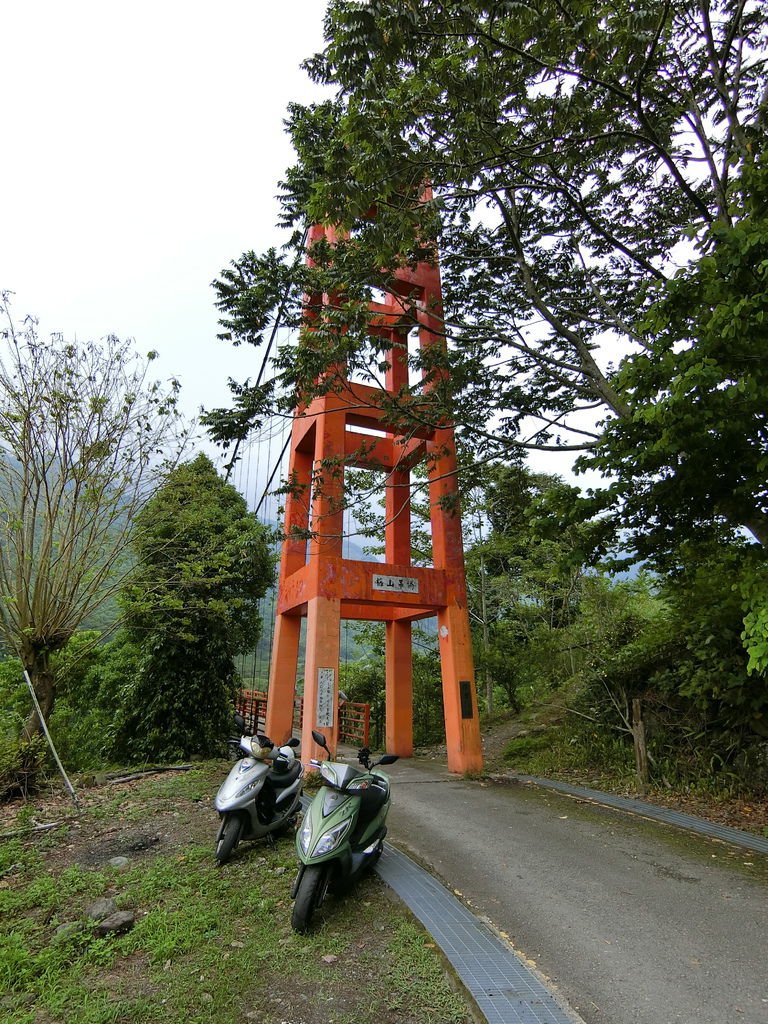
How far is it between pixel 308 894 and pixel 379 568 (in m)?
6.55

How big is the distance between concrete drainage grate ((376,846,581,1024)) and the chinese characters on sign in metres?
5.61

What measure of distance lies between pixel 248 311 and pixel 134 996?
6.79 m

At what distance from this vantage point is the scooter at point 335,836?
11.0 feet

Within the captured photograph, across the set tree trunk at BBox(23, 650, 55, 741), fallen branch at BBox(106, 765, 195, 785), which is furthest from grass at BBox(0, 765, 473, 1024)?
fallen branch at BBox(106, 765, 195, 785)

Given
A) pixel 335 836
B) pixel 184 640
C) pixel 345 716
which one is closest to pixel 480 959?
pixel 335 836

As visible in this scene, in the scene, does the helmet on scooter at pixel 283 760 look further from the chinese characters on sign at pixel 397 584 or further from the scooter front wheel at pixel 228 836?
the chinese characters on sign at pixel 397 584

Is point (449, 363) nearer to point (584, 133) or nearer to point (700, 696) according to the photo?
point (584, 133)

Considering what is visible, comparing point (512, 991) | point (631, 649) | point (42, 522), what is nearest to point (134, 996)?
point (512, 991)

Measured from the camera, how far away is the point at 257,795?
4.53 m

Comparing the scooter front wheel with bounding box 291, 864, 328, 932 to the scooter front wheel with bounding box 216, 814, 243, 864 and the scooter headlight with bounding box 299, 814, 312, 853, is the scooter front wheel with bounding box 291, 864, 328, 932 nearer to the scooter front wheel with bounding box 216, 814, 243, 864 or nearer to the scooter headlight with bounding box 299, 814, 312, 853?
the scooter headlight with bounding box 299, 814, 312, 853

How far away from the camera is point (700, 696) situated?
678 cm

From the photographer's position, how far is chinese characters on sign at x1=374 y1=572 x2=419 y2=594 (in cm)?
964

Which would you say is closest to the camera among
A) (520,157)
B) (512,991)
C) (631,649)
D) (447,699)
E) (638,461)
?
(512,991)

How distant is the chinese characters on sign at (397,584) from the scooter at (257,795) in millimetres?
4584
